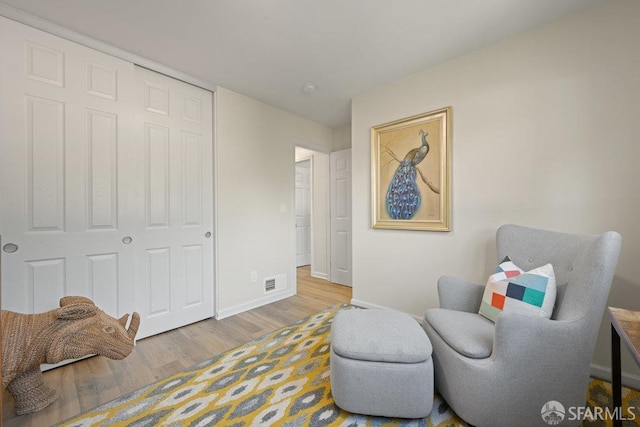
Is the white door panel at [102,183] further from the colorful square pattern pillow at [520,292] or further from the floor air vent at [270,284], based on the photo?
the colorful square pattern pillow at [520,292]

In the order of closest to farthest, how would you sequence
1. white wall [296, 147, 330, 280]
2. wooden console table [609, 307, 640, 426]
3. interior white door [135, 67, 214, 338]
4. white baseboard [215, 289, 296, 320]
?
wooden console table [609, 307, 640, 426]
interior white door [135, 67, 214, 338]
white baseboard [215, 289, 296, 320]
white wall [296, 147, 330, 280]

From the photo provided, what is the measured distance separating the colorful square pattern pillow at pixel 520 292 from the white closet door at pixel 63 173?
265cm

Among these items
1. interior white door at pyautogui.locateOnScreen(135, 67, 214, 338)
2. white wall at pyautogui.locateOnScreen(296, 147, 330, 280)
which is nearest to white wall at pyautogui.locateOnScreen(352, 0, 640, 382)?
white wall at pyautogui.locateOnScreen(296, 147, 330, 280)

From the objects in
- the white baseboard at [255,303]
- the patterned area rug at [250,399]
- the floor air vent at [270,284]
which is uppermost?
the floor air vent at [270,284]

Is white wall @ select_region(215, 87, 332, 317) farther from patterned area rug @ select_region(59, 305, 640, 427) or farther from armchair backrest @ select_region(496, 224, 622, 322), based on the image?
armchair backrest @ select_region(496, 224, 622, 322)

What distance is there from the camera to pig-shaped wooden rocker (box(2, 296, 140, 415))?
128cm

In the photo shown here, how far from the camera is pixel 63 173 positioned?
5.85 ft

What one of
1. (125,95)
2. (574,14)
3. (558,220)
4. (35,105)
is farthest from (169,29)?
(558,220)

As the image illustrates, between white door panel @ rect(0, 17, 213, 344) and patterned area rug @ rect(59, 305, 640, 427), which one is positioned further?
white door panel @ rect(0, 17, 213, 344)

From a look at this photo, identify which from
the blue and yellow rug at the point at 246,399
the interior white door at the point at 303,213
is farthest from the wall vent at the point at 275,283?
the interior white door at the point at 303,213

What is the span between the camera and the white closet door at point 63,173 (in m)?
1.61

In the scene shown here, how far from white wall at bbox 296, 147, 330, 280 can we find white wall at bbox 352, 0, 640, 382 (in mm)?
1684

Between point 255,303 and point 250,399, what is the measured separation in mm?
1477

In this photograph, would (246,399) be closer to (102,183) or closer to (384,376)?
(384,376)
